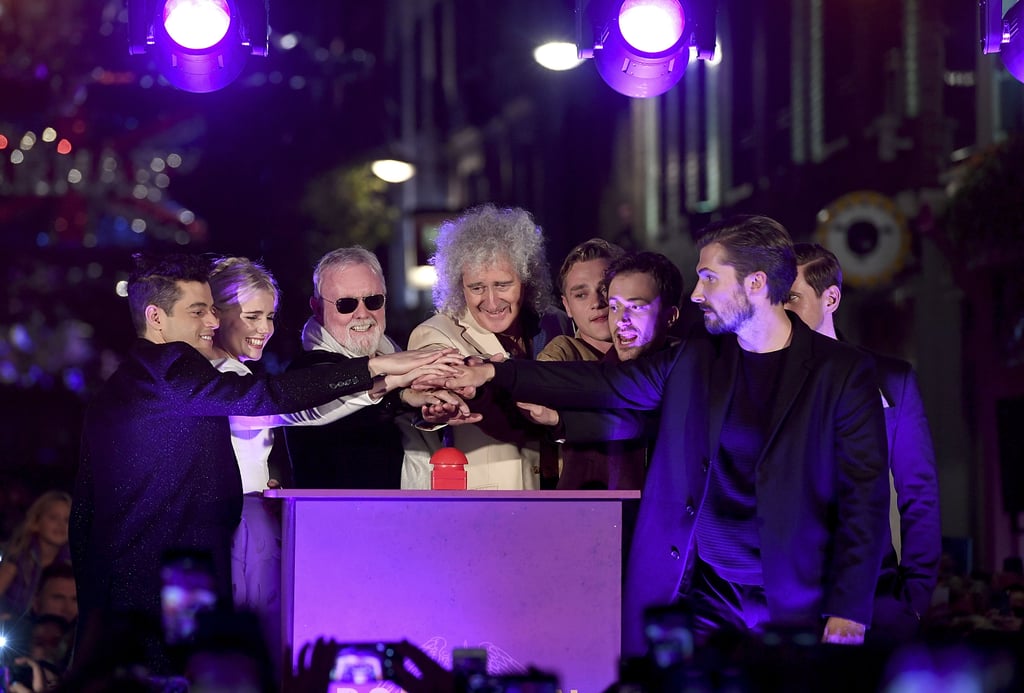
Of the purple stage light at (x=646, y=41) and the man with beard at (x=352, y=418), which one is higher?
the purple stage light at (x=646, y=41)

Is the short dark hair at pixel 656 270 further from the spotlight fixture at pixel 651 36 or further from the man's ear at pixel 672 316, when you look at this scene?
the spotlight fixture at pixel 651 36

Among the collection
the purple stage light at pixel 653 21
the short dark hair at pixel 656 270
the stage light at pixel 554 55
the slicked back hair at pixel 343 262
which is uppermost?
the stage light at pixel 554 55

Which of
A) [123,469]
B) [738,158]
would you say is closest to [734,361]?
[123,469]

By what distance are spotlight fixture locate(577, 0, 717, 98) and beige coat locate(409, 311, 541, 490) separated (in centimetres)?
116

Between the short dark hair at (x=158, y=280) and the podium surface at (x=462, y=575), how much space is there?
1173 millimetres

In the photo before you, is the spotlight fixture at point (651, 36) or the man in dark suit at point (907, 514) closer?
the man in dark suit at point (907, 514)

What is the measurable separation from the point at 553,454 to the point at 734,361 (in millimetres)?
1177

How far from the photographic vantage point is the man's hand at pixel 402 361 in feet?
16.8

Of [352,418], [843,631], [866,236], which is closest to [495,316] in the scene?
[352,418]

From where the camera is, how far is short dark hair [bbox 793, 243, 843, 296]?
546 cm

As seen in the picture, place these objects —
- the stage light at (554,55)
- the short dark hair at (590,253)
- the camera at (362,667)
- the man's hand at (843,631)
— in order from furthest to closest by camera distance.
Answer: the stage light at (554,55) → the short dark hair at (590,253) → the man's hand at (843,631) → the camera at (362,667)

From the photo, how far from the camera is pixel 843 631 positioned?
4355 millimetres

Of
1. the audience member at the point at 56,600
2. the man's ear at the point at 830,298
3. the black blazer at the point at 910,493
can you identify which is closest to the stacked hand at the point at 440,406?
the man's ear at the point at 830,298

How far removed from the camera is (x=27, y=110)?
16.7 metres
